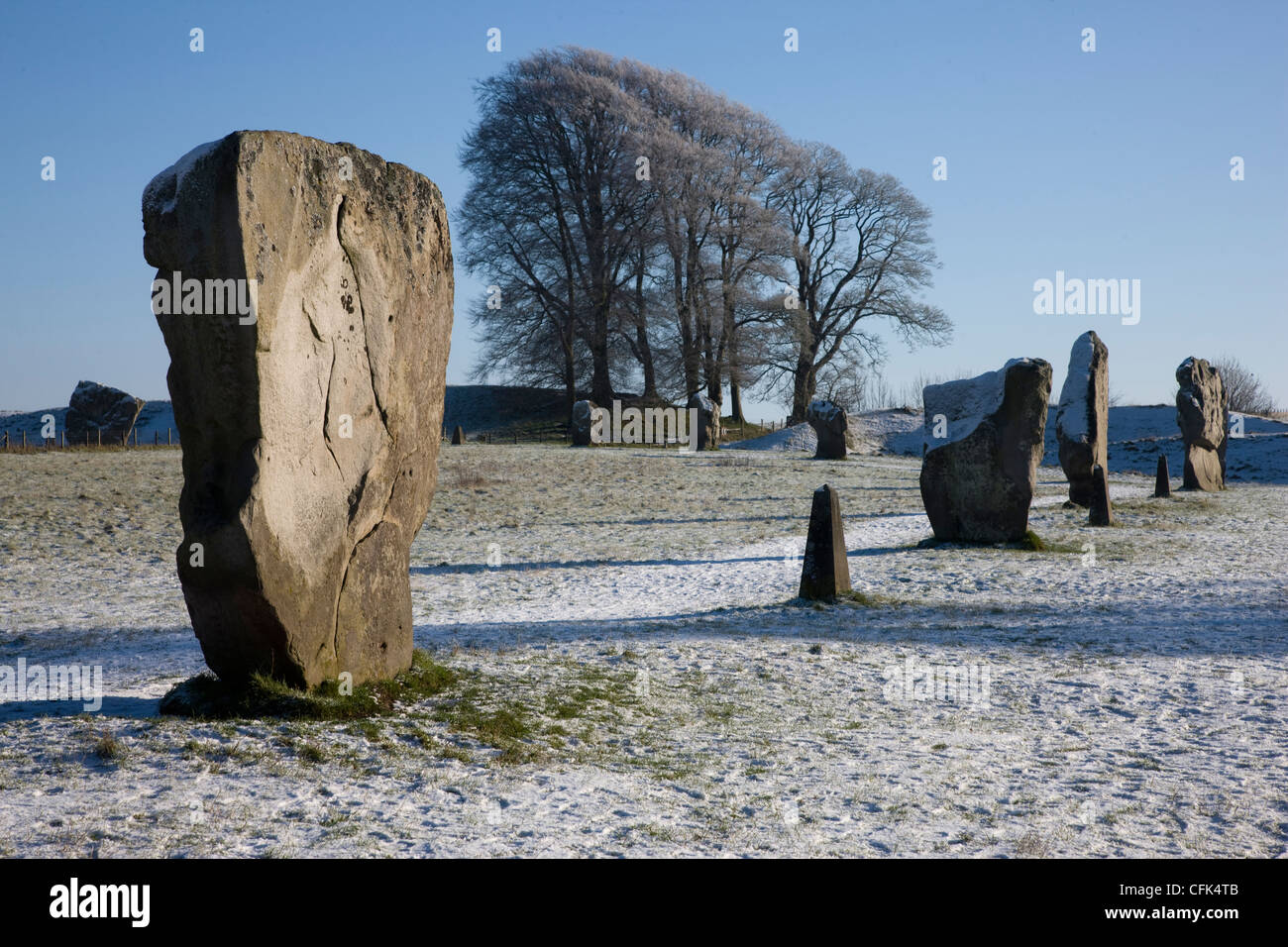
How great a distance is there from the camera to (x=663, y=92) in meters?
36.1

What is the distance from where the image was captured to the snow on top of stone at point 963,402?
43.7 feet

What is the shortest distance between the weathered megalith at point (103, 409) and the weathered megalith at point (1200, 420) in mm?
24847

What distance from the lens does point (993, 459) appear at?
519 inches

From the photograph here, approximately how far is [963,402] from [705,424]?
16524 millimetres

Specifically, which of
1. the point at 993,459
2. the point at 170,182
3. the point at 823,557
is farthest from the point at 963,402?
the point at 170,182

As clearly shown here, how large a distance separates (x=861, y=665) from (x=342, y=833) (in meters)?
4.40

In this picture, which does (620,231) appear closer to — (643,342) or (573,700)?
(643,342)

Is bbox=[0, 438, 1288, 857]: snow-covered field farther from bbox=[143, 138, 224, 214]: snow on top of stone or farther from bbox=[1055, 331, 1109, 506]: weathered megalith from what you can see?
bbox=[1055, 331, 1109, 506]: weathered megalith

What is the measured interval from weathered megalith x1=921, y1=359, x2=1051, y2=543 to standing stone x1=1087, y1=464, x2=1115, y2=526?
2357 millimetres

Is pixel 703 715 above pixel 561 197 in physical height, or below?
below

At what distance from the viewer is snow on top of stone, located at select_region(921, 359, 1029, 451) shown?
13.3m

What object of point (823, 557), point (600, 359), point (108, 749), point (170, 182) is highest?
point (600, 359)

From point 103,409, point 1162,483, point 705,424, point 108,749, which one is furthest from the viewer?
point 705,424

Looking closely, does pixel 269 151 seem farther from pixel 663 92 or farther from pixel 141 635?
pixel 663 92
